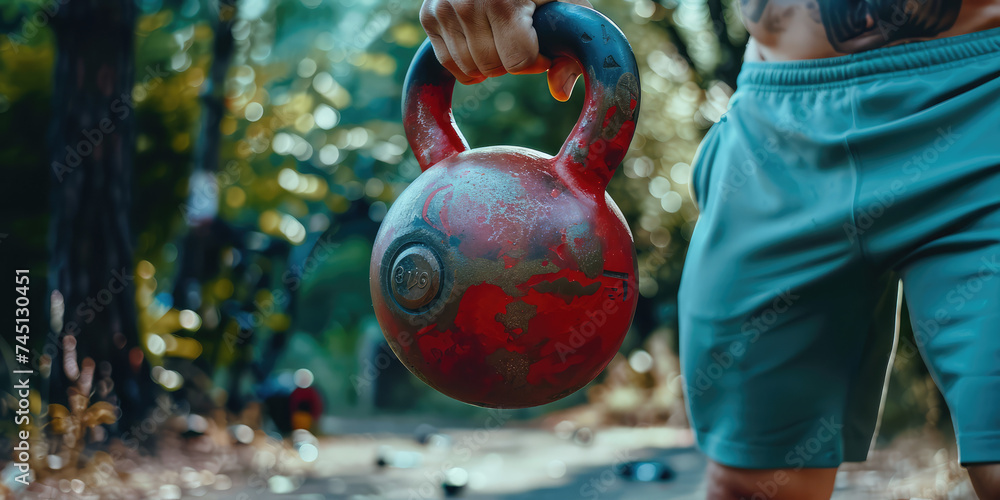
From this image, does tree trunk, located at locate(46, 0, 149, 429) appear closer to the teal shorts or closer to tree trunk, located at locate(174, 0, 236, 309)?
tree trunk, located at locate(174, 0, 236, 309)

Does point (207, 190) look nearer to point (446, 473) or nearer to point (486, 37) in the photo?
point (446, 473)

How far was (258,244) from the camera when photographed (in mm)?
7949

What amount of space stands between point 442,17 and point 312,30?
30.9 feet

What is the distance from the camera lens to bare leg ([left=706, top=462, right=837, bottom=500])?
1.45 meters

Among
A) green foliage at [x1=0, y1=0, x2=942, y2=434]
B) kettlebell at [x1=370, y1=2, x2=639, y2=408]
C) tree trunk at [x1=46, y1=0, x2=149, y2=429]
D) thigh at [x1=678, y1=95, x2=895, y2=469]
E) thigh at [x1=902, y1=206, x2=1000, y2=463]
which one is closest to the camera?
thigh at [x1=902, y1=206, x2=1000, y2=463]

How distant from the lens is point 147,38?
8406 millimetres

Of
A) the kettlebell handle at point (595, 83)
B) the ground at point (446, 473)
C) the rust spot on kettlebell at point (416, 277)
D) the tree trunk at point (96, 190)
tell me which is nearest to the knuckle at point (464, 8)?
the kettlebell handle at point (595, 83)

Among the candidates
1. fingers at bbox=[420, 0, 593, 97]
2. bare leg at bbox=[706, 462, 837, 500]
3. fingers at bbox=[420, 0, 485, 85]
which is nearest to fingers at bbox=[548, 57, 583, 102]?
fingers at bbox=[420, 0, 593, 97]

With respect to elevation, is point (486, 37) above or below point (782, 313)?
above

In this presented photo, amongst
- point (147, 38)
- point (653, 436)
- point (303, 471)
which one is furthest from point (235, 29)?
point (653, 436)

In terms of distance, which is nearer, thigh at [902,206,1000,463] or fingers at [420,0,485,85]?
thigh at [902,206,1000,463]

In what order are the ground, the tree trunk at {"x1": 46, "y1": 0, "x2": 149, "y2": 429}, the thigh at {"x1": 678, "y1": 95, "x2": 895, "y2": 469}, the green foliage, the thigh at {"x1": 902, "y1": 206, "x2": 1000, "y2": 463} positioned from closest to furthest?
1. the thigh at {"x1": 902, "y1": 206, "x2": 1000, "y2": 463}
2. the thigh at {"x1": 678, "y1": 95, "x2": 895, "y2": 469}
3. the ground
4. the tree trunk at {"x1": 46, "y1": 0, "x2": 149, "y2": 429}
5. the green foliage

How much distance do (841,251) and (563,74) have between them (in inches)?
22.4

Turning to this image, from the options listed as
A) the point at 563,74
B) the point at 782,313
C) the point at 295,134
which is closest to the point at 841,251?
the point at 782,313
